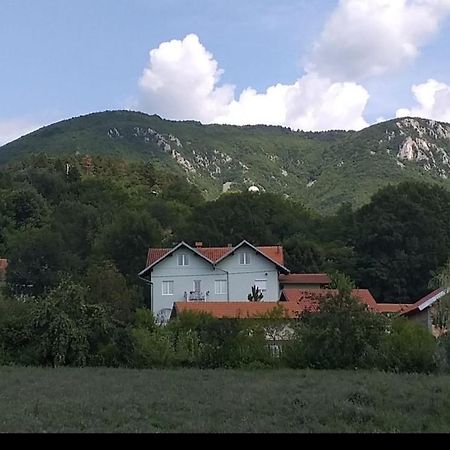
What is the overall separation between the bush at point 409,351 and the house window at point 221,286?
1228 inches

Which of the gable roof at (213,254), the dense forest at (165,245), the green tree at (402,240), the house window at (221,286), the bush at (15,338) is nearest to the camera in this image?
the dense forest at (165,245)

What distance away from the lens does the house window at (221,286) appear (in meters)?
57.5

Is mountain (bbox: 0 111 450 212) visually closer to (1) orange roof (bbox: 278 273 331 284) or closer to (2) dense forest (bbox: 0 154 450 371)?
(2) dense forest (bbox: 0 154 450 371)

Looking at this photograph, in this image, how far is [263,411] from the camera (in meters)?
12.7

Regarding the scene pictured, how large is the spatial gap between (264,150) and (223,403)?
386 ft

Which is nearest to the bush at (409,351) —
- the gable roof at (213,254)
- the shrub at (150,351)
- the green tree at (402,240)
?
the shrub at (150,351)

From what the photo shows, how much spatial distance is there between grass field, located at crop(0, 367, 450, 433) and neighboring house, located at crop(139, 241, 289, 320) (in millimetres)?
34621

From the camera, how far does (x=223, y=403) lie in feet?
46.1

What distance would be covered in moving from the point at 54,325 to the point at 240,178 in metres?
91.2

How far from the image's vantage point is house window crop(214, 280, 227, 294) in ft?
189

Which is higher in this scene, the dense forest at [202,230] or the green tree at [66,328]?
the dense forest at [202,230]

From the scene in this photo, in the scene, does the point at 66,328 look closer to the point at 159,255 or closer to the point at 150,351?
the point at 150,351

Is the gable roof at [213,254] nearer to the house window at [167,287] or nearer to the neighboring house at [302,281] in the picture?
the neighboring house at [302,281]

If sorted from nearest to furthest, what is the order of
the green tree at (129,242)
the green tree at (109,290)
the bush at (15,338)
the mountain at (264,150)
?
the bush at (15,338) < the green tree at (109,290) < the green tree at (129,242) < the mountain at (264,150)
